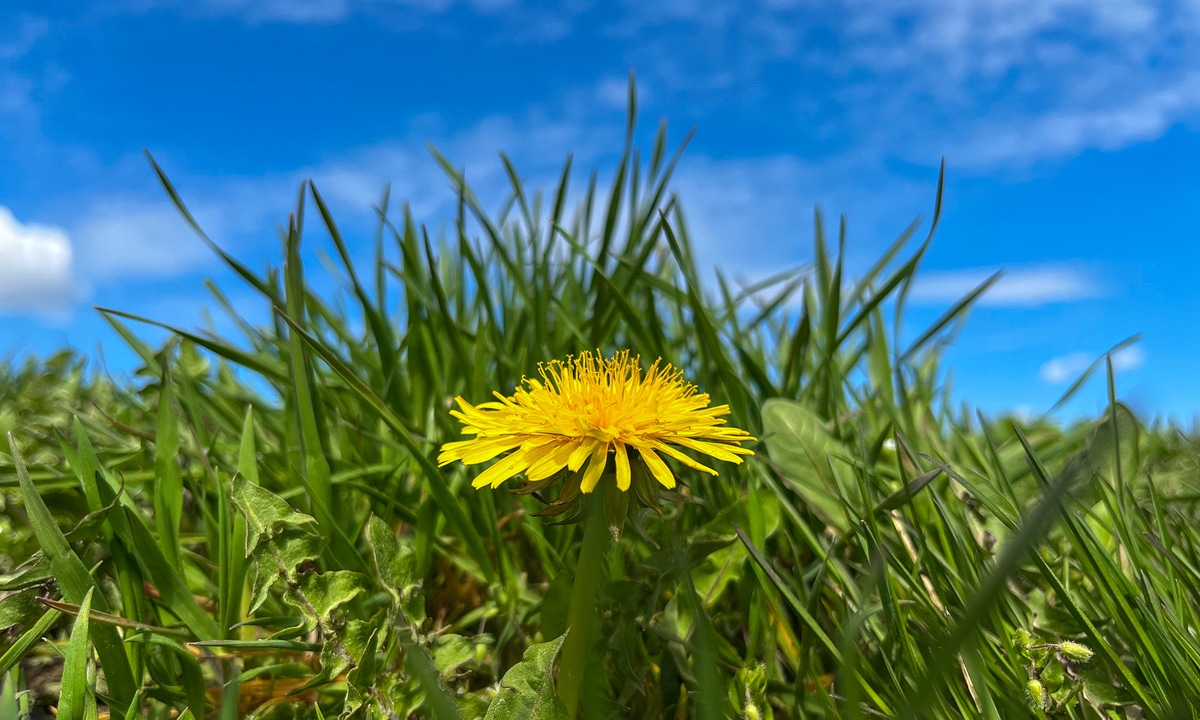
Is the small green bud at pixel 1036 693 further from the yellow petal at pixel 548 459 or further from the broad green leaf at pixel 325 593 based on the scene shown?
the broad green leaf at pixel 325 593

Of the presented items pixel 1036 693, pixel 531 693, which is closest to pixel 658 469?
pixel 531 693

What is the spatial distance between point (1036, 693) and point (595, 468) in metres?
0.78

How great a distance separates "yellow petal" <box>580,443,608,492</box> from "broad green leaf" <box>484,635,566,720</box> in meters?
0.21

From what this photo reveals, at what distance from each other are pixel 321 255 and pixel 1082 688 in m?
3.15

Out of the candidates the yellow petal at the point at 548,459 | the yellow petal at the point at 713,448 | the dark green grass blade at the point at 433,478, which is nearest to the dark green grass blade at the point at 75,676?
the dark green grass blade at the point at 433,478

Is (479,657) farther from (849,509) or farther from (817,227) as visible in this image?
(817,227)

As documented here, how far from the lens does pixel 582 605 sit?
1.17 meters

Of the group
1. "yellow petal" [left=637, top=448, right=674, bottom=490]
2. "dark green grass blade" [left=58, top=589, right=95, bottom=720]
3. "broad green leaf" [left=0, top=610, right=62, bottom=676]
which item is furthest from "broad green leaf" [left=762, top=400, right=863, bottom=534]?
"broad green leaf" [left=0, top=610, right=62, bottom=676]

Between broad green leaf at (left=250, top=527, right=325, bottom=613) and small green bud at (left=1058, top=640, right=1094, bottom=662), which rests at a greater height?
broad green leaf at (left=250, top=527, right=325, bottom=613)

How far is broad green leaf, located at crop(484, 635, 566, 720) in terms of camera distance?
105 centimetres

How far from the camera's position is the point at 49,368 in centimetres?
414

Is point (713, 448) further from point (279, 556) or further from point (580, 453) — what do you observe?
point (279, 556)

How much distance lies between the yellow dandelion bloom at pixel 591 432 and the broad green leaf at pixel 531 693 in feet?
0.84

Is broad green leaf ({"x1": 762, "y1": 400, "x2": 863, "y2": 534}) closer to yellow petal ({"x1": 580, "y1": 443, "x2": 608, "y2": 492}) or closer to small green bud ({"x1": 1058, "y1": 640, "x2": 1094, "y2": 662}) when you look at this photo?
small green bud ({"x1": 1058, "y1": 640, "x2": 1094, "y2": 662})
